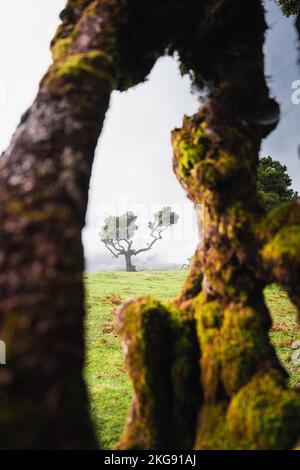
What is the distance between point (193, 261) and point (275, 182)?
25.0 m

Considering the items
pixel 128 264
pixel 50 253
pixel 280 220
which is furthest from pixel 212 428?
pixel 128 264

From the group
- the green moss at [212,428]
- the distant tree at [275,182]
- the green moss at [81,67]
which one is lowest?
the green moss at [212,428]

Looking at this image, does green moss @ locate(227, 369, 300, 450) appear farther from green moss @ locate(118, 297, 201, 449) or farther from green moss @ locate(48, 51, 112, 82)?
green moss @ locate(48, 51, 112, 82)

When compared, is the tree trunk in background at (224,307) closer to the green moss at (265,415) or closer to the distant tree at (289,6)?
the green moss at (265,415)

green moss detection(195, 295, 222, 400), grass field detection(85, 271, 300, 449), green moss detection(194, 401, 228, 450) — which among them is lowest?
grass field detection(85, 271, 300, 449)

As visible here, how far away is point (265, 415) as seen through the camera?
3535mm

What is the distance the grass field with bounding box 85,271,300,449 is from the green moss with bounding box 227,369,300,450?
4198 mm

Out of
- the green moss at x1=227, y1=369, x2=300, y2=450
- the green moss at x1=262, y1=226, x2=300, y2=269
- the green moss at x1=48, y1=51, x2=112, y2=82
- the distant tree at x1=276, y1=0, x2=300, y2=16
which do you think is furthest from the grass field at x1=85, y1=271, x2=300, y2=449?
the distant tree at x1=276, y1=0, x2=300, y2=16

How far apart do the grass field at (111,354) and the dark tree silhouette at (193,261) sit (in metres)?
3.85

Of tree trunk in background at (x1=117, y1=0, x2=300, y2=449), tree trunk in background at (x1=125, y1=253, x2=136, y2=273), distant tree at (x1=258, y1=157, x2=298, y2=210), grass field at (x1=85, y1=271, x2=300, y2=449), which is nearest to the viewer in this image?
tree trunk in background at (x1=117, y1=0, x2=300, y2=449)

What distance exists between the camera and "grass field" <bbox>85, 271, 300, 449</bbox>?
331 inches

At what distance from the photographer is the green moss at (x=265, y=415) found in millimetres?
3449

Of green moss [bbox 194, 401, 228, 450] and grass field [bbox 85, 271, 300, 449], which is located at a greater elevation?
green moss [bbox 194, 401, 228, 450]

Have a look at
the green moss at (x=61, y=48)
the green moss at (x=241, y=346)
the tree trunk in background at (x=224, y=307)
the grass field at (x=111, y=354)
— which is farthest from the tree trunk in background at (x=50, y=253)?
the grass field at (x=111, y=354)
